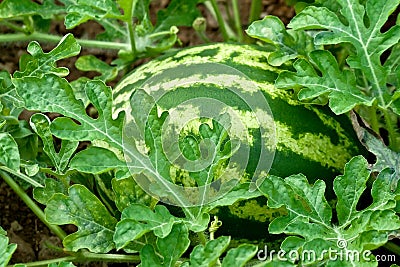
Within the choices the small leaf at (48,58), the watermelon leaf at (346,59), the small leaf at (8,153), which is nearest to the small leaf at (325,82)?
the watermelon leaf at (346,59)

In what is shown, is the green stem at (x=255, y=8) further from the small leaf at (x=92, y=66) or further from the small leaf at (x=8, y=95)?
the small leaf at (x=8, y=95)

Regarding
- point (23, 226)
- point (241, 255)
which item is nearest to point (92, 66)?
point (23, 226)

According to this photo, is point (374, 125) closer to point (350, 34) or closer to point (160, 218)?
point (350, 34)

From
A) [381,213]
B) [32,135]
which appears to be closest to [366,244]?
[381,213]

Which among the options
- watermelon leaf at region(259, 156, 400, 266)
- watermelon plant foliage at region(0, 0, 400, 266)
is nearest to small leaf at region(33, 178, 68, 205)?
watermelon plant foliage at region(0, 0, 400, 266)

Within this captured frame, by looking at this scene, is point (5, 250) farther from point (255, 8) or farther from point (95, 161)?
point (255, 8)

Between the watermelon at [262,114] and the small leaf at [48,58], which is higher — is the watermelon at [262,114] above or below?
below
